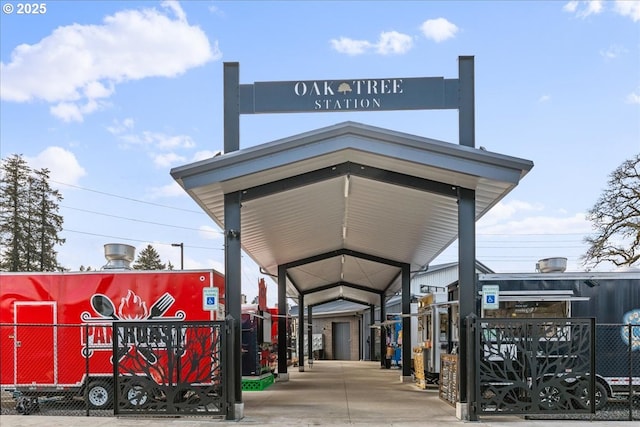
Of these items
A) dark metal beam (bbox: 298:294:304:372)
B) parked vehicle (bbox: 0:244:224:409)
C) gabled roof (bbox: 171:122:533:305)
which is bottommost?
dark metal beam (bbox: 298:294:304:372)

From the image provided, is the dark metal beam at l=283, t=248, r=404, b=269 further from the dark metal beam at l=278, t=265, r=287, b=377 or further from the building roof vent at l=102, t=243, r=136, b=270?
the building roof vent at l=102, t=243, r=136, b=270

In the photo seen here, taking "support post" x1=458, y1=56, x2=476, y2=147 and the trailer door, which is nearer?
"support post" x1=458, y1=56, x2=476, y2=147

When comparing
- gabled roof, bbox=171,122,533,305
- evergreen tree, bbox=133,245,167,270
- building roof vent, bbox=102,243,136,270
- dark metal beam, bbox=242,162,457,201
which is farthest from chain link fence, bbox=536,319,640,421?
evergreen tree, bbox=133,245,167,270

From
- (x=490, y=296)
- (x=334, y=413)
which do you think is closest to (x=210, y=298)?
(x=334, y=413)

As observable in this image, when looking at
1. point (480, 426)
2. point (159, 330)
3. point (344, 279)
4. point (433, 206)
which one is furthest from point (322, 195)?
point (344, 279)

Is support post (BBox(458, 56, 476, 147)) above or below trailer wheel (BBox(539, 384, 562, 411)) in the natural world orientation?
above

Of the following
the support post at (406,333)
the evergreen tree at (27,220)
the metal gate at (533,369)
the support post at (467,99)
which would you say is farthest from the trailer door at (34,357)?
the evergreen tree at (27,220)

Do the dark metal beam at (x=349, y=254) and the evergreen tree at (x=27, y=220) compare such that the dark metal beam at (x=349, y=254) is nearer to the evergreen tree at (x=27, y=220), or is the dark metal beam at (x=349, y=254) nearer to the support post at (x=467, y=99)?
the support post at (x=467, y=99)

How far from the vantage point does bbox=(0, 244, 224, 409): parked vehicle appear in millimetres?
12141

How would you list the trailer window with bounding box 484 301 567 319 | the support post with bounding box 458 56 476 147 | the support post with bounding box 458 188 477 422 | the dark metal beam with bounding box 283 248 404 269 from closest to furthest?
the support post with bounding box 458 188 477 422 < the support post with bounding box 458 56 476 147 < the trailer window with bounding box 484 301 567 319 < the dark metal beam with bounding box 283 248 404 269

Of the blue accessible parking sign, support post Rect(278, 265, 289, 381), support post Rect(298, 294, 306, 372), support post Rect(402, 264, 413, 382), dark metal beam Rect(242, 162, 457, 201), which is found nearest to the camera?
dark metal beam Rect(242, 162, 457, 201)

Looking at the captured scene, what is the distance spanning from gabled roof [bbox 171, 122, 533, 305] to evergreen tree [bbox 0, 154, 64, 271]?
26195 millimetres

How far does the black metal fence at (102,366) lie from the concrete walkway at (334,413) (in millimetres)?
402

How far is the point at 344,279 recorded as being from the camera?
1030 inches
